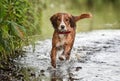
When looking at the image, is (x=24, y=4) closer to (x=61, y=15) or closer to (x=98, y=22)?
(x=61, y=15)

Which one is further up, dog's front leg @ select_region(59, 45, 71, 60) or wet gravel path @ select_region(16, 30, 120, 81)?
dog's front leg @ select_region(59, 45, 71, 60)

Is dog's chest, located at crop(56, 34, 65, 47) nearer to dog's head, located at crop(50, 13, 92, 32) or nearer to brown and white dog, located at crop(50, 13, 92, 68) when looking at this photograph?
brown and white dog, located at crop(50, 13, 92, 68)

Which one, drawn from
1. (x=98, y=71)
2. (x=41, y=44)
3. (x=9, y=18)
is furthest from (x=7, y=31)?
(x=41, y=44)

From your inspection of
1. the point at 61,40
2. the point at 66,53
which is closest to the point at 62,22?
the point at 61,40

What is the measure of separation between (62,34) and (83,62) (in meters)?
0.95

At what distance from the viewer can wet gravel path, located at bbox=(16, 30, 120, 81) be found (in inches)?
317

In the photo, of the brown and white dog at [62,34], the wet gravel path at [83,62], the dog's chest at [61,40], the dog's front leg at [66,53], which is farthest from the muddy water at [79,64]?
the dog's chest at [61,40]

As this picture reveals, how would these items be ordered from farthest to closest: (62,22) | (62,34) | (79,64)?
(79,64) < (62,34) < (62,22)

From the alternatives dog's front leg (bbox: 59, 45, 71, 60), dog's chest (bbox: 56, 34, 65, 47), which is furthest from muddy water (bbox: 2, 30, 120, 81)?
dog's chest (bbox: 56, 34, 65, 47)

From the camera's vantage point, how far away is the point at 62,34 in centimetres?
888

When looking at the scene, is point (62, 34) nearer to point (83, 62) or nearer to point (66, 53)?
point (66, 53)

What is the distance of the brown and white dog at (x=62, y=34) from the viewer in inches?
342

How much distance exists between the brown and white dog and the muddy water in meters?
0.28

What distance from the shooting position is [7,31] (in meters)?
7.72
